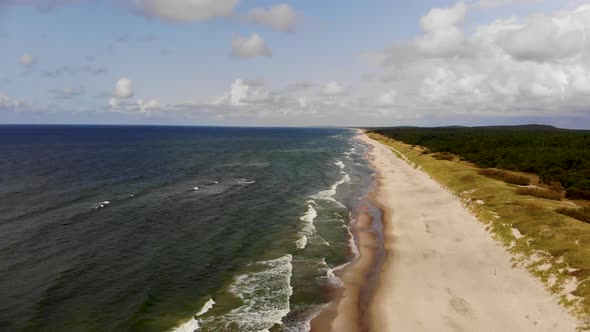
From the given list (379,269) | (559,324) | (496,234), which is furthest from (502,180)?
(559,324)

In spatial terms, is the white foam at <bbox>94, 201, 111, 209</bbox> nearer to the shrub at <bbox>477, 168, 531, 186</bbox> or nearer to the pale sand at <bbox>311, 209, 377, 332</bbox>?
the pale sand at <bbox>311, 209, 377, 332</bbox>

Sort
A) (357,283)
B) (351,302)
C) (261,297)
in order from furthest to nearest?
(357,283)
(261,297)
(351,302)

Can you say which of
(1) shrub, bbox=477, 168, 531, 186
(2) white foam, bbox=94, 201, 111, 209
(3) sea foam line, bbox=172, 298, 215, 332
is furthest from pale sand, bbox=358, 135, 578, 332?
(2) white foam, bbox=94, 201, 111, 209

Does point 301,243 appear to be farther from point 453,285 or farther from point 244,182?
point 244,182

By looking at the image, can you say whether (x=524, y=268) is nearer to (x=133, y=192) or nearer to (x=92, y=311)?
(x=92, y=311)

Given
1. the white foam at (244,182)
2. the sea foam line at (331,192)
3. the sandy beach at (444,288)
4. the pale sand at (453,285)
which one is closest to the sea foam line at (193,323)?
the sandy beach at (444,288)

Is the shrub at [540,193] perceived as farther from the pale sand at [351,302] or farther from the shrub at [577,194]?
the pale sand at [351,302]

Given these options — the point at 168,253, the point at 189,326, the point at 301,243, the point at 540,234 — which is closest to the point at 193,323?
the point at 189,326
